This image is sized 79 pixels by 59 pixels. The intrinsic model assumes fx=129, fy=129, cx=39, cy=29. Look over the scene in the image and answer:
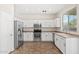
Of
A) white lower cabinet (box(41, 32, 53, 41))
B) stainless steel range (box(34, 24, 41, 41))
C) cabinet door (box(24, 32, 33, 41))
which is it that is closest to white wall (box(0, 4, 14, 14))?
cabinet door (box(24, 32, 33, 41))

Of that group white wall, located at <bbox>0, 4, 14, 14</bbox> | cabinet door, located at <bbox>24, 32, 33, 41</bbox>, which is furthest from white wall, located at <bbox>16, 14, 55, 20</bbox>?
white wall, located at <bbox>0, 4, 14, 14</bbox>

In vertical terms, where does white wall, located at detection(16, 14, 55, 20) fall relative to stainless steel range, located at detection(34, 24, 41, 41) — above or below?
above

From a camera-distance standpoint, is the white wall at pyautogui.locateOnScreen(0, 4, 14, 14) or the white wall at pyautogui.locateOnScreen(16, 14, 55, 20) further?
the white wall at pyautogui.locateOnScreen(16, 14, 55, 20)

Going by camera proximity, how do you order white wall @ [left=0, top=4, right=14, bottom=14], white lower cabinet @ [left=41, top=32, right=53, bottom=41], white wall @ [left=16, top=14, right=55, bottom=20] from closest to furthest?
white wall @ [left=0, top=4, right=14, bottom=14], white lower cabinet @ [left=41, top=32, right=53, bottom=41], white wall @ [left=16, top=14, right=55, bottom=20]

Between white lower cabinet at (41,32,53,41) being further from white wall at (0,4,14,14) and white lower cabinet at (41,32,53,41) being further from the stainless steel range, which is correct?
white wall at (0,4,14,14)

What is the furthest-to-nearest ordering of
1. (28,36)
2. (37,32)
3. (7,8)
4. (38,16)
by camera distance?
(38,16) < (37,32) < (28,36) < (7,8)

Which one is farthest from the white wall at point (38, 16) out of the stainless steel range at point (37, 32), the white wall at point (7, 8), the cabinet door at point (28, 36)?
the white wall at point (7, 8)


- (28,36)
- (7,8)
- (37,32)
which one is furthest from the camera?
(37,32)

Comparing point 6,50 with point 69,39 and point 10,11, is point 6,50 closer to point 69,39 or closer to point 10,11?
point 10,11

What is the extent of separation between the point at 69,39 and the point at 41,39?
5599mm

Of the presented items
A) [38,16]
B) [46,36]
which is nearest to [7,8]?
[46,36]

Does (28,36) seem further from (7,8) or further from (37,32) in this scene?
(7,8)

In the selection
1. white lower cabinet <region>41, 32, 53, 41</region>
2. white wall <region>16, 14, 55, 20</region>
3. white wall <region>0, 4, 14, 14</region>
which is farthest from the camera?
white wall <region>16, 14, 55, 20</region>
